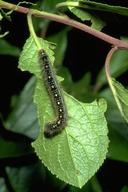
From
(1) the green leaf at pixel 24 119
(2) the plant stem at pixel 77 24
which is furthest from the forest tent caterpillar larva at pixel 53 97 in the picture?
(1) the green leaf at pixel 24 119

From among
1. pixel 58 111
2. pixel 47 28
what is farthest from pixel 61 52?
pixel 58 111

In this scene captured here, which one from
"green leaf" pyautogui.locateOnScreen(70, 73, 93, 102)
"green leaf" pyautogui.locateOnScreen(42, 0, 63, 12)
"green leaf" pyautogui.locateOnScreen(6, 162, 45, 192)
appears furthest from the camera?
"green leaf" pyautogui.locateOnScreen(6, 162, 45, 192)

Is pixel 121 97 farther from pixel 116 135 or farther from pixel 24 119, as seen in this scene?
pixel 24 119

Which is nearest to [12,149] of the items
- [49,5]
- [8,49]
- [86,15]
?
[8,49]

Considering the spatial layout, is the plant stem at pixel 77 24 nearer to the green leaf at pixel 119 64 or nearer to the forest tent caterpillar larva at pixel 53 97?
the forest tent caterpillar larva at pixel 53 97

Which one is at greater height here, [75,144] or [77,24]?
[77,24]

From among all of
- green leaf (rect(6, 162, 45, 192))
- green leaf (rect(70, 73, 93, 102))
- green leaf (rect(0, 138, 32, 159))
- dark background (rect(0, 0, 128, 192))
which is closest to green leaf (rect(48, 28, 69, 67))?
dark background (rect(0, 0, 128, 192))

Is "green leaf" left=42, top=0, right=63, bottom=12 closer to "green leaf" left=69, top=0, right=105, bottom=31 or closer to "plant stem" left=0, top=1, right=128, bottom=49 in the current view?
"green leaf" left=69, top=0, right=105, bottom=31
